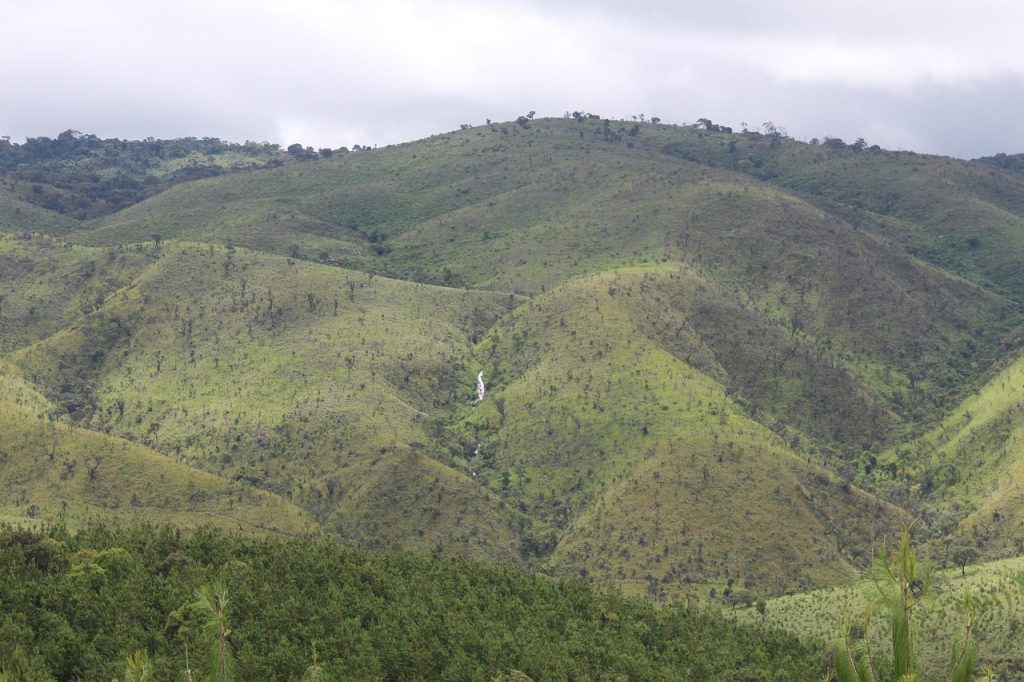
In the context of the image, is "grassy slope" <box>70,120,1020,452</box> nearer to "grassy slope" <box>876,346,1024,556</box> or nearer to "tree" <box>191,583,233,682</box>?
"grassy slope" <box>876,346,1024,556</box>

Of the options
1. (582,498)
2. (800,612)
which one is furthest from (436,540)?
(800,612)

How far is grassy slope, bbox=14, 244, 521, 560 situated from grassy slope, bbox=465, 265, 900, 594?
7268 mm

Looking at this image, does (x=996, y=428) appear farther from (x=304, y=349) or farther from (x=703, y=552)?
(x=304, y=349)

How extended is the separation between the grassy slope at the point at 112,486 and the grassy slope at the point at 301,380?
7464 millimetres

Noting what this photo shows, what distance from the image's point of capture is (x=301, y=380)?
121500 millimetres

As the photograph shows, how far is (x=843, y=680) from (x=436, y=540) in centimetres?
7019

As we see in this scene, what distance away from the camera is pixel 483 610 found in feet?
187

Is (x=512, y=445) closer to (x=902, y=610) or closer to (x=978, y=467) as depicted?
(x=978, y=467)

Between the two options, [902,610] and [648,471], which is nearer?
[902,610]

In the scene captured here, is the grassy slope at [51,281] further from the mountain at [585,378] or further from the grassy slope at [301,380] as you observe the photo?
the grassy slope at [301,380]

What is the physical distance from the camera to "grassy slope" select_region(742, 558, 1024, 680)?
59.1m

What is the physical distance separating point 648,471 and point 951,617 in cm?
4351

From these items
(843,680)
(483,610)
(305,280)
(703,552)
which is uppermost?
(305,280)

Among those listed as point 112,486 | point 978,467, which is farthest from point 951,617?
point 112,486
